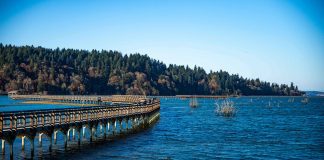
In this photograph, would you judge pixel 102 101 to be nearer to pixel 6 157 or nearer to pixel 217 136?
pixel 217 136

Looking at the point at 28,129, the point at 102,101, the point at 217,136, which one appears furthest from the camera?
the point at 102,101

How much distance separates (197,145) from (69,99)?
2961 inches

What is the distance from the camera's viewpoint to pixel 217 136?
190ft

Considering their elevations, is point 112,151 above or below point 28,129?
below

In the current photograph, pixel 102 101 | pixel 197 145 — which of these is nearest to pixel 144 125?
pixel 197 145

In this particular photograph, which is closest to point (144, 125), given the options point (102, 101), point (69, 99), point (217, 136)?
point (217, 136)

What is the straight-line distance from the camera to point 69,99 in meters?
118

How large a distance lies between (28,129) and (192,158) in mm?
14169

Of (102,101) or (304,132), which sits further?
(102,101)

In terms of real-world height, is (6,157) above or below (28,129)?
below

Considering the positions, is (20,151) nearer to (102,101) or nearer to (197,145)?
(197,145)

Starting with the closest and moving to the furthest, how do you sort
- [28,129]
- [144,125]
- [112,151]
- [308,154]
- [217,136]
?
[28,129] < [112,151] < [308,154] < [217,136] < [144,125]

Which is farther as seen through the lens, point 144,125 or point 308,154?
point 144,125

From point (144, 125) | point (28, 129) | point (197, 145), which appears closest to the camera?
point (28, 129)
